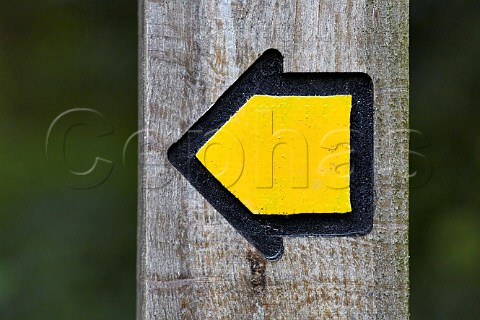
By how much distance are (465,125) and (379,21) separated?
1185mm

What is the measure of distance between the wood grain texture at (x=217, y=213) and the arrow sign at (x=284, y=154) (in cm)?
1

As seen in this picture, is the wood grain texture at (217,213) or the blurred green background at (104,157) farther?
the blurred green background at (104,157)

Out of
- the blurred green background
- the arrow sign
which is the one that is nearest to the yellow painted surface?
the arrow sign

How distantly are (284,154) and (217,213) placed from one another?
4.2 inches

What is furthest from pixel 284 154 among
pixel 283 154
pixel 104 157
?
pixel 104 157

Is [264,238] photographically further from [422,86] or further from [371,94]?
[422,86]

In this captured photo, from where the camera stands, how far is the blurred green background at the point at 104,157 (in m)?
2.06

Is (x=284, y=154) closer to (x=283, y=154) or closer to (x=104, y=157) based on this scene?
(x=283, y=154)

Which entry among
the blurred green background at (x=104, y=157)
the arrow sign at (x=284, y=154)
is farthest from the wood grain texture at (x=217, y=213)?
the blurred green background at (x=104, y=157)

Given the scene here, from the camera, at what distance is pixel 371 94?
3.11 feet

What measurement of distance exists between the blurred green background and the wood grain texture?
1.13 meters

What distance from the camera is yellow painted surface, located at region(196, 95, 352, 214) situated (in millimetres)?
911

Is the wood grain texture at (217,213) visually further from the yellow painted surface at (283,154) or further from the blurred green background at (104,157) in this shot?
the blurred green background at (104,157)

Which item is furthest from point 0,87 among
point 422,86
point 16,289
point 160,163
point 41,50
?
point 160,163
